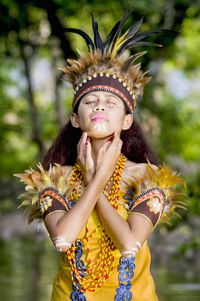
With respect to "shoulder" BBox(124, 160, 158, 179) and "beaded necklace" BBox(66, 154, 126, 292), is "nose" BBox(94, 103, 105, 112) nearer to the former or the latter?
"shoulder" BBox(124, 160, 158, 179)

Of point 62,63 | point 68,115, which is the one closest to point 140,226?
point 68,115

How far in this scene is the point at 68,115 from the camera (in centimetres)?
1841

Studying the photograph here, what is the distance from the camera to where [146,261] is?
15.6ft

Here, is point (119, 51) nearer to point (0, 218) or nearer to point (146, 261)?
point (146, 261)

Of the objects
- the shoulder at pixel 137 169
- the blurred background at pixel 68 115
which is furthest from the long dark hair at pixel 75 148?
the blurred background at pixel 68 115

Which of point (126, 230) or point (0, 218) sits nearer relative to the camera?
point (126, 230)

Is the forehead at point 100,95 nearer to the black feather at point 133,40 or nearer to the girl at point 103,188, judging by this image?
the girl at point 103,188

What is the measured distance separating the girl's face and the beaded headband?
0.12 feet

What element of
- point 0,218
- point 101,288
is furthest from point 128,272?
point 0,218

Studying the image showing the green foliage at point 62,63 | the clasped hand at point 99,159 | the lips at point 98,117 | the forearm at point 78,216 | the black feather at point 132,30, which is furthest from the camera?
the green foliage at point 62,63

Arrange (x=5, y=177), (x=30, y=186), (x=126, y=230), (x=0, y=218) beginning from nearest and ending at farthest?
1. (x=126, y=230)
2. (x=30, y=186)
3. (x=0, y=218)
4. (x=5, y=177)

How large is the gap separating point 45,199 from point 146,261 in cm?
57

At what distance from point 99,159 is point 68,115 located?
1387cm

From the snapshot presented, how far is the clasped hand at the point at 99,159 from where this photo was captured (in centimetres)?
455
